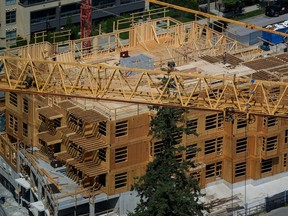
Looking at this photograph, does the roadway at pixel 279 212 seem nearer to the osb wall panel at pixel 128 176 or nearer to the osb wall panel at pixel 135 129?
the osb wall panel at pixel 128 176

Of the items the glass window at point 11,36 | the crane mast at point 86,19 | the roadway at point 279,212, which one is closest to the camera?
the roadway at point 279,212

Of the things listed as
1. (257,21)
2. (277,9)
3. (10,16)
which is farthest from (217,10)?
(10,16)

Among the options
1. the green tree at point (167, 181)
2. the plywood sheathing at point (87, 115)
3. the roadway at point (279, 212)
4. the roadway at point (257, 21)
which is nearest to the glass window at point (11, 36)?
the roadway at point (257, 21)

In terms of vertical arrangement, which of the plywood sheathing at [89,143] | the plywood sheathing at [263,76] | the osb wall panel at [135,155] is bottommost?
the osb wall panel at [135,155]

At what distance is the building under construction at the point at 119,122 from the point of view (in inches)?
4013

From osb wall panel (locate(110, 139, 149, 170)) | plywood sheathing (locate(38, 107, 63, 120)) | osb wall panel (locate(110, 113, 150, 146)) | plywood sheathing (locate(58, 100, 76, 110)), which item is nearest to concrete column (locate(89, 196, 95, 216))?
osb wall panel (locate(110, 139, 149, 170))

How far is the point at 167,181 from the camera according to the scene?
97.1 meters

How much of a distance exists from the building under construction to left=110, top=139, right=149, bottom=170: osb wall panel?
83 millimetres

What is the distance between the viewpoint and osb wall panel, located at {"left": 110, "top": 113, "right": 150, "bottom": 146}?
349ft

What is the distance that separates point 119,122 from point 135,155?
11.9 ft

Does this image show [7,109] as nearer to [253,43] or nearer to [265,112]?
[265,112]

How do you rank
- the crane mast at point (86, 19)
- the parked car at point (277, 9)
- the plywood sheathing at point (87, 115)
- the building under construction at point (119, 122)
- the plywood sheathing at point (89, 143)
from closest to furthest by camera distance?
the building under construction at point (119, 122) → the plywood sheathing at point (87, 115) → the plywood sheathing at point (89, 143) → the crane mast at point (86, 19) → the parked car at point (277, 9)

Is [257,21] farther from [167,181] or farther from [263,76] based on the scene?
[167,181]

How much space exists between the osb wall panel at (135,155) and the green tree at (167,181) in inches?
357
